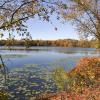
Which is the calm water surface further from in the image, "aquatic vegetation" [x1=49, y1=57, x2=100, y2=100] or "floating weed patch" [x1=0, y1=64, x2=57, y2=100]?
"aquatic vegetation" [x1=49, y1=57, x2=100, y2=100]

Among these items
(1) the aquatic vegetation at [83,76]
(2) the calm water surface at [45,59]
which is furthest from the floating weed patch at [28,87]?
(2) the calm water surface at [45,59]

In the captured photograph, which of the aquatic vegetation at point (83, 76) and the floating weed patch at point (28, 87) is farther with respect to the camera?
the aquatic vegetation at point (83, 76)

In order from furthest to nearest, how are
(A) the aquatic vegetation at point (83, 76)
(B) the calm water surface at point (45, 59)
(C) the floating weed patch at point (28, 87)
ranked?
(B) the calm water surface at point (45, 59) → (A) the aquatic vegetation at point (83, 76) → (C) the floating weed patch at point (28, 87)

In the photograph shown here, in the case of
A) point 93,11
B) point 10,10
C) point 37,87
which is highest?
point 93,11

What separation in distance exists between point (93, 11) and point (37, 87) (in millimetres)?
11951

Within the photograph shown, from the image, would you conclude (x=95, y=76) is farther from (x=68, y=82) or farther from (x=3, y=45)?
(x=3, y=45)

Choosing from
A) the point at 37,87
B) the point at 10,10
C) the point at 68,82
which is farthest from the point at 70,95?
the point at 10,10

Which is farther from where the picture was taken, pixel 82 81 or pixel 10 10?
pixel 82 81

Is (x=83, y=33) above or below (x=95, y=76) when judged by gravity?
above

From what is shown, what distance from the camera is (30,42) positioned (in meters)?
10.6

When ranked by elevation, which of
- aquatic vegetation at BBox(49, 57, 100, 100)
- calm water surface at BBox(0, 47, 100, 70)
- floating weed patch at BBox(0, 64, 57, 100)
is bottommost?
calm water surface at BBox(0, 47, 100, 70)

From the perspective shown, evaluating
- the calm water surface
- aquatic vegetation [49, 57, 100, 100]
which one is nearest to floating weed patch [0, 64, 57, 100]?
aquatic vegetation [49, 57, 100, 100]

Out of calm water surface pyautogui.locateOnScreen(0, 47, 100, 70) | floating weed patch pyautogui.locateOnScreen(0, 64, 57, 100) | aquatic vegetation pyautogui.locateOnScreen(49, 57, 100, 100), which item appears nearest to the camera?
floating weed patch pyautogui.locateOnScreen(0, 64, 57, 100)

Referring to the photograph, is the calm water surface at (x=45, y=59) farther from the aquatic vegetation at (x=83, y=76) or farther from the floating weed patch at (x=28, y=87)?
the aquatic vegetation at (x=83, y=76)
